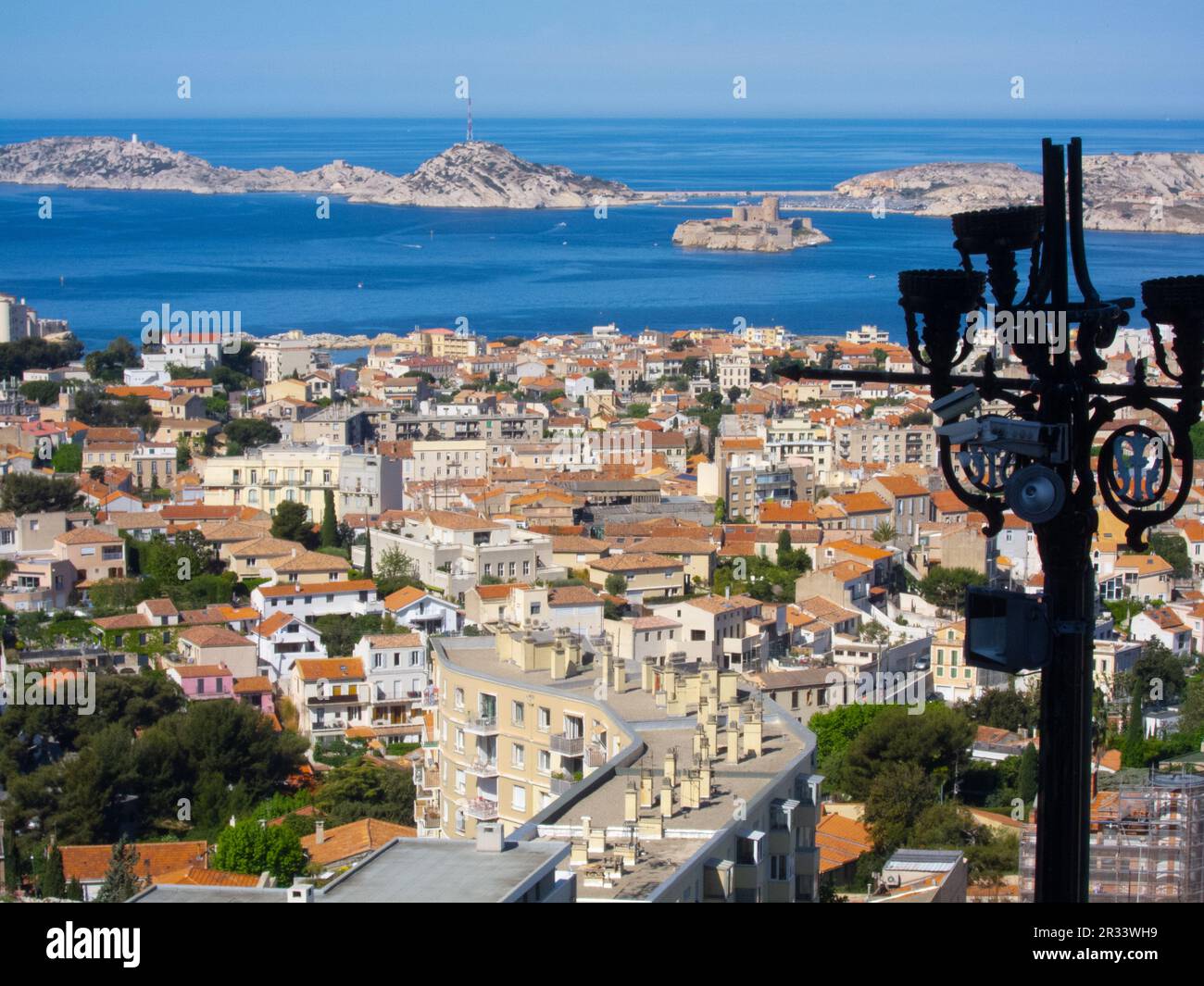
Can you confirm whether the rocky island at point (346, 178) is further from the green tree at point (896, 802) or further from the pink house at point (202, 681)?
the green tree at point (896, 802)

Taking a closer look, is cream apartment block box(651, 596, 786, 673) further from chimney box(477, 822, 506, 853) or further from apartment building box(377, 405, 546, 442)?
apartment building box(377, 405, 546, 442)

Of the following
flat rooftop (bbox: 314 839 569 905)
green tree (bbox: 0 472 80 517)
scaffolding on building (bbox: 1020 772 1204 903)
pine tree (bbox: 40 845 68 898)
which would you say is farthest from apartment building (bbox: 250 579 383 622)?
flat rooftop (bbox: 314 839 569 905)

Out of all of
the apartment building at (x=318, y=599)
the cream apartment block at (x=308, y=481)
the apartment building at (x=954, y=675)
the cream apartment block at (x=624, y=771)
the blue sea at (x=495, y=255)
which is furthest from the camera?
the blue sea at (x=495, y=255)

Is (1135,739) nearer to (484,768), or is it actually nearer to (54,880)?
(484,768)

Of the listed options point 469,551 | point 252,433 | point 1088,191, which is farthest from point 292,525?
point 1088,191

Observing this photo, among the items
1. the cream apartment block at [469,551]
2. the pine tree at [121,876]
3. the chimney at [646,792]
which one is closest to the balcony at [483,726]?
the pine tree at [121,876]
